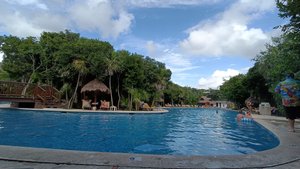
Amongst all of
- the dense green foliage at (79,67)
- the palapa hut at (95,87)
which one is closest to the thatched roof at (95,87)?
the palapa hut at (95,87)

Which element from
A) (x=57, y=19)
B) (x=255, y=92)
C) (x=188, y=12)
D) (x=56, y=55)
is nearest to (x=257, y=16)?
(x=188, y=12)

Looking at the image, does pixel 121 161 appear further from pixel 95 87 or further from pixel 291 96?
pixel 95 87

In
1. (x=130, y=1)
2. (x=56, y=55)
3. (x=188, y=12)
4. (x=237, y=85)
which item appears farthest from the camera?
(x=237, y=85)

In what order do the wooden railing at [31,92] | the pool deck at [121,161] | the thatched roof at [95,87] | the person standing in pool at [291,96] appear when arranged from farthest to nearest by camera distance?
the thatched roof at [95,87] < the wooden railing at [31,92] < the person standing in pool at [291,96] < the pool deck at [121,161]

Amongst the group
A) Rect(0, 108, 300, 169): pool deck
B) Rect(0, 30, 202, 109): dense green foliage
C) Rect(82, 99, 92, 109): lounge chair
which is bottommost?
Rect(0, 108, 300, 169): pool deck

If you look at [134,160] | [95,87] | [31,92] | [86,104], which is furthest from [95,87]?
[134,160]

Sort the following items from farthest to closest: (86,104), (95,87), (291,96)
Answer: (86,104), (95,87), (291,96)

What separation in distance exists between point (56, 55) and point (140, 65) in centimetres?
932

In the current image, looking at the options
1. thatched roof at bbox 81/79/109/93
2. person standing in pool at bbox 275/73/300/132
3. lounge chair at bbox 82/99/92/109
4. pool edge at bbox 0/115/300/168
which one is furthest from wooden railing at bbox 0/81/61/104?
person standing in pool at bbox 275/73/300/132

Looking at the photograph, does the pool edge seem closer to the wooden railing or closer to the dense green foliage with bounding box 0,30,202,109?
the dense green foliage with bounding box 0,30,202,109

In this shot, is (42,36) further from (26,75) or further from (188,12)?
(188,12)

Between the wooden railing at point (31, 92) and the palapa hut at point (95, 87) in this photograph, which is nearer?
the wooden railing at point (31, 92)

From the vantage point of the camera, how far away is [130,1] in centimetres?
1404

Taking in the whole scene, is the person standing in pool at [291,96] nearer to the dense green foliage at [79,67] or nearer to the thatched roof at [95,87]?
the dense green foliage at [79,67]
